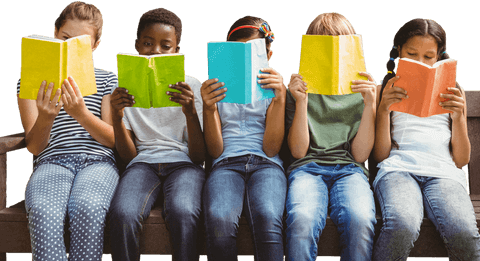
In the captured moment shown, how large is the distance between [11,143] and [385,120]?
7.00 ft

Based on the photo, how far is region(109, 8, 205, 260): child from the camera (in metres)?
2.13

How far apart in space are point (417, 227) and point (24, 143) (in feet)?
7.40

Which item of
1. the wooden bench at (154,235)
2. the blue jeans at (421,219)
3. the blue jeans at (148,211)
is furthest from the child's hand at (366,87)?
the blue jeans at (148,211)

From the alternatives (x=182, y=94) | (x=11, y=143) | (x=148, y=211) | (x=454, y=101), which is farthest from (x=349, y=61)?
(x=11, y=143)

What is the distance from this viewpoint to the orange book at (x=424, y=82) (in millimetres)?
2145

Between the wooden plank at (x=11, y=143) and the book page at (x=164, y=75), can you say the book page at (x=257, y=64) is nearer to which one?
the book page at (x=164, y=75)

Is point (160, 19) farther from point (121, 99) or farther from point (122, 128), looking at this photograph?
point (122, 128)

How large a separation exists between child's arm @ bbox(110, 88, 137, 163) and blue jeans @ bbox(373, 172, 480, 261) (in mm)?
1439

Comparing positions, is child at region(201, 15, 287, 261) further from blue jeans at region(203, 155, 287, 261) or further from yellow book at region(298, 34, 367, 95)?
yellow book at region(298, 34, 367, 95)

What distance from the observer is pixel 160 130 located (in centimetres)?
260

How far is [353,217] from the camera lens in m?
2.07

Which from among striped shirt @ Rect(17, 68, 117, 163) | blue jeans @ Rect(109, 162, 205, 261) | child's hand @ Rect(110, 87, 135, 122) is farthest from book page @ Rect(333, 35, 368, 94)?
striped shirt @ Rect(17, 68, 117, 163)

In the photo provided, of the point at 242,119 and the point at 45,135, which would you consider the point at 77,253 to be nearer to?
the point at 45,135

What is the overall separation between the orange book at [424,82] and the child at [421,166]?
0.04 meters
